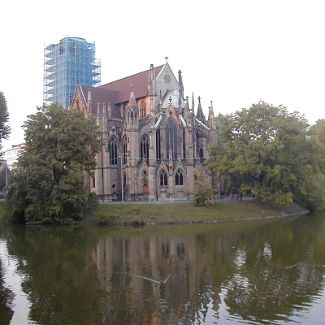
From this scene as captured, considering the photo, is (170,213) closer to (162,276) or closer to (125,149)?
(125,149)

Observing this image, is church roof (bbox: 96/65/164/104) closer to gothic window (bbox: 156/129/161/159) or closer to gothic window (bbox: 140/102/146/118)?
gothic window (bbox: 140/102/146/118)

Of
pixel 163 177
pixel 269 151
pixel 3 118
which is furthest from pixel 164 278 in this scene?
pixel 163 177

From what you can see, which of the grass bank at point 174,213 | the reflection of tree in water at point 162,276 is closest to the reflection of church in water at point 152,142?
the grass bank at point 174,213

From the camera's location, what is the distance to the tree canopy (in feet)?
244

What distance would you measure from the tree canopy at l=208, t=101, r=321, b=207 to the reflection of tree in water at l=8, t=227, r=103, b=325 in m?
30.5

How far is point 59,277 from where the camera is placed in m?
32.3

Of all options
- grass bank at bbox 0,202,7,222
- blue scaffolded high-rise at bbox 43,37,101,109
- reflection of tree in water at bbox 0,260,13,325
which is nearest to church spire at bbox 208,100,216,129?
blue scaffolded high-rise at bbox 43,37,101,109

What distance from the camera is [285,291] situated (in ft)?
89.7

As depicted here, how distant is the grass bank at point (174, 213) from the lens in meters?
68.6

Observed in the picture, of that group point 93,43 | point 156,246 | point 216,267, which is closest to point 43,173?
point 156,246

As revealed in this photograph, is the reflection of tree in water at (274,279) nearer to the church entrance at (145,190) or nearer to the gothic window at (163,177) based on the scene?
the gothic window at (163,177)

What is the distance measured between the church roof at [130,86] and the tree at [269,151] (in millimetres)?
21111

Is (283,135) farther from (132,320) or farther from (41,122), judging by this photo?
(132,320)

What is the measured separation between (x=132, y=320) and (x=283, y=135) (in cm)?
5667
